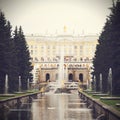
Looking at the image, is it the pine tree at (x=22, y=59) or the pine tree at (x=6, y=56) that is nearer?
the pine tree at (x=6, y=56)

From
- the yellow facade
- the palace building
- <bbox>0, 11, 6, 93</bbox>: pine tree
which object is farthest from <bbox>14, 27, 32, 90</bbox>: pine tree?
the yellow facade

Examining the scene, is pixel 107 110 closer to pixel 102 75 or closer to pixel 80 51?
pixel 102 75

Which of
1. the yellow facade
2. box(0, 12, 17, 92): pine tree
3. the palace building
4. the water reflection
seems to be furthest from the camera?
the yellow facade

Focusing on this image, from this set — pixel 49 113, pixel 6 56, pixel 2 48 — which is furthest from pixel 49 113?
pixel 6 56

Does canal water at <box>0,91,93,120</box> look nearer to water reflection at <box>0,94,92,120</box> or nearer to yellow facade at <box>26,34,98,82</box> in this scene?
water reflection at <box>0,94,92,120</box>

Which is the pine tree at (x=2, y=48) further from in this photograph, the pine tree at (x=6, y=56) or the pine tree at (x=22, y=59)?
the pine tree at (x=22, y=59)

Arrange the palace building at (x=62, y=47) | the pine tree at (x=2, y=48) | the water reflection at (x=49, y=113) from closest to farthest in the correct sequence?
the water reflection at (x=49, y=113) < the pine tree at (x=2, y=48) < the palace building at (x=62, y=47)

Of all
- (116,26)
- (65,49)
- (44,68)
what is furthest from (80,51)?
(116,26)

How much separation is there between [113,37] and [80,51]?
108 metres

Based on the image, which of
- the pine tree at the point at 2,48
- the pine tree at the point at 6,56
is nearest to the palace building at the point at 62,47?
the pine tree at the point at 6,56

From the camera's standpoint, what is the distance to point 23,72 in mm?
55094

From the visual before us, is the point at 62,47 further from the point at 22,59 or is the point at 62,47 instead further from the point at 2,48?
the point at 2,48

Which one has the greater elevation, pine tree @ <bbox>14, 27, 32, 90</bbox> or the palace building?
the palace building

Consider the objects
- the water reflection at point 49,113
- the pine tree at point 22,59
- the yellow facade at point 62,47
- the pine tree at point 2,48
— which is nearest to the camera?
the water reflection at point 49,113
